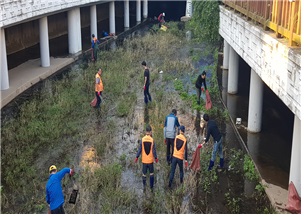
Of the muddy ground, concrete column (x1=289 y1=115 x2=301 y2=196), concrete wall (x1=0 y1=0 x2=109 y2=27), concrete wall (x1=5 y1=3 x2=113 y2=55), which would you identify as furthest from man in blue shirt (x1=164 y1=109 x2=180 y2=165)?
concrete wall (x1=5 y1=3 x2=113 y2=55)

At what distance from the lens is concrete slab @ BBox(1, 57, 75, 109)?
1655 cm

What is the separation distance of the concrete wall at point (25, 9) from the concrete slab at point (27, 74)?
2604 mm

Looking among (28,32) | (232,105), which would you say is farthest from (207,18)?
(28,32)

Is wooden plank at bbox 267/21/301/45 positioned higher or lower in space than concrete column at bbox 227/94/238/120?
higher

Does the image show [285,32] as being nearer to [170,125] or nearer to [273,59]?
[273,59]

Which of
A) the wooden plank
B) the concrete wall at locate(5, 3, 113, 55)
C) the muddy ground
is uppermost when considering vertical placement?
the wooden plank

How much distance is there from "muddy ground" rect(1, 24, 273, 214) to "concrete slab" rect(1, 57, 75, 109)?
1.52 meters

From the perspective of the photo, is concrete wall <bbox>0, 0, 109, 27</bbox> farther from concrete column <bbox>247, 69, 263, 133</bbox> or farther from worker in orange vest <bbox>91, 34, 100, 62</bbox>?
concrete column <bbox>247, 69, 263, 133</bbox>

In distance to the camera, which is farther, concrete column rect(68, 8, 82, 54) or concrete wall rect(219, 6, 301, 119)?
concrete column rect(68, 8, 82, 54)

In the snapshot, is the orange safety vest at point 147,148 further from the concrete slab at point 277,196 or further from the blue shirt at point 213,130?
the concrete slab at point 277,196

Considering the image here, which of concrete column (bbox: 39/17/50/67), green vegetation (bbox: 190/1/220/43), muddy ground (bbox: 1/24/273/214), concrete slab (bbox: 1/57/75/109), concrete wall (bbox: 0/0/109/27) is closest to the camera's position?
muddy ground (bbox: 1/24/273/214)

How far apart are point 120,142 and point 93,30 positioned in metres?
17.6

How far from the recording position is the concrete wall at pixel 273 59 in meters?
7.57

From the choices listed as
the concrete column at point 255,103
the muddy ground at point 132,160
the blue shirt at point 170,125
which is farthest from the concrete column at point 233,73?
the blue shirt at point 170,125
